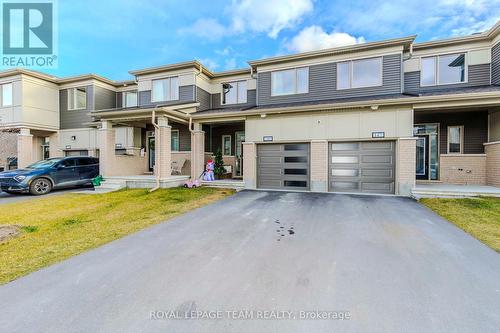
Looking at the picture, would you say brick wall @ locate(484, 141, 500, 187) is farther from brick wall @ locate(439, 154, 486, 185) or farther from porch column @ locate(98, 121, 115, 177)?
porch column @ locate(98, 121, 115, 177)

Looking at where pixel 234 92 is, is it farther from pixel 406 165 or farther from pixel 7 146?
pixel 7 146

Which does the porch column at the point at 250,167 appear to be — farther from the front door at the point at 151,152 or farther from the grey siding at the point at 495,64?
the grey siding at the point at 495,64

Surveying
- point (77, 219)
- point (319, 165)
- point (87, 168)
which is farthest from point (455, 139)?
point (87, 168)

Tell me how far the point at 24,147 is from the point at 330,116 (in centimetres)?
1759

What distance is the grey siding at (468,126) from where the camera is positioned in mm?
9820

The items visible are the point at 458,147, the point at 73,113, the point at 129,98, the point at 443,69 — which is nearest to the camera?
the point at 458,147

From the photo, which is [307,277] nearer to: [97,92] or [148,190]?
[148,190]

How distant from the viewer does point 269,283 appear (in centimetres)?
290

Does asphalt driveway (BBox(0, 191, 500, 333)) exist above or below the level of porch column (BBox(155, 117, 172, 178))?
below

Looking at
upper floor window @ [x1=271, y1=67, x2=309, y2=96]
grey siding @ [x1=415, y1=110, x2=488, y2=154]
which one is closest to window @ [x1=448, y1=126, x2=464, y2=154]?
grey siding @ [x1=415, y1=110, x2=488, y2=154]

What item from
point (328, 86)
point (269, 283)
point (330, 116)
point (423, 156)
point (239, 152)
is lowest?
point (269, 283)

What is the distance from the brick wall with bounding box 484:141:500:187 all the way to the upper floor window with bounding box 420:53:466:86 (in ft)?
10.6

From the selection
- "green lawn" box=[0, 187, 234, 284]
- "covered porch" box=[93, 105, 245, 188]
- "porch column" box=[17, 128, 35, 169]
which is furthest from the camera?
"porch column" box=[17, 128, 35, 169]

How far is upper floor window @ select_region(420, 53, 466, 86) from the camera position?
1045 centimetres
